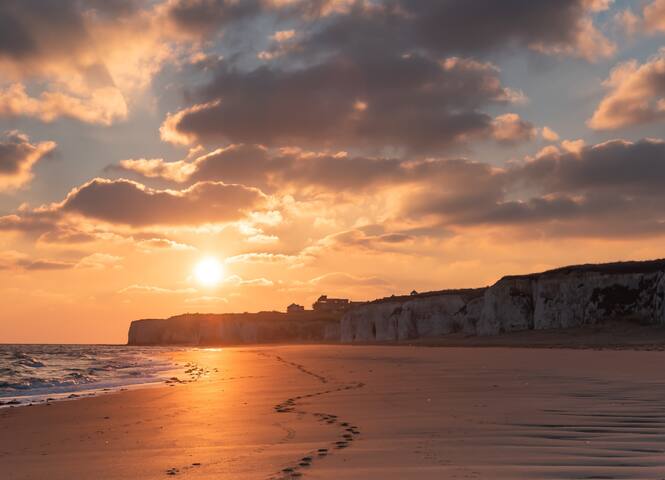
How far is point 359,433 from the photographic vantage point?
8.13 metres

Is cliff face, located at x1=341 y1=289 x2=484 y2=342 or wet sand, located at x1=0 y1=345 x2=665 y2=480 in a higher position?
cliff face, located at x1=341 y1=289 x2=484 y2=342

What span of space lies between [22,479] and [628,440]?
249 inches

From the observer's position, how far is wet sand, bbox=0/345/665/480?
600 centimetres

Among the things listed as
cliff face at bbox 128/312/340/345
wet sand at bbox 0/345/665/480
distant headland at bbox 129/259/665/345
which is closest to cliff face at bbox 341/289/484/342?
distant headland at bbox 129/259/665/345

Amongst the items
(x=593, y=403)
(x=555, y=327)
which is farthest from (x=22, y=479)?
(x=555, y=327)

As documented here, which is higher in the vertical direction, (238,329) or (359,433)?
(238,329)

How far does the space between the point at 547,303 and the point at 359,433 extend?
51.7m

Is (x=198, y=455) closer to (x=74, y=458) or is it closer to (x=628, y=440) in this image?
(x=74, y=458)

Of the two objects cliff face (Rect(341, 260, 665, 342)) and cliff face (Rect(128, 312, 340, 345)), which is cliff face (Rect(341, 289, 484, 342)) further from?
cliff face (Rect(128, 312, 340, 345))

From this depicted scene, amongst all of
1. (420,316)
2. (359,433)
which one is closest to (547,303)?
(420,316)

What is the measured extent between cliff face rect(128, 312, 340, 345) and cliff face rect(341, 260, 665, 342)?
3777 centimetres

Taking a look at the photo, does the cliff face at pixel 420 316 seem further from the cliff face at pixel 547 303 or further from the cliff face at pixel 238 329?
the cliff face at pixel 238 329

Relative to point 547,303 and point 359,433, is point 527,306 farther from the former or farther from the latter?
point 359,433

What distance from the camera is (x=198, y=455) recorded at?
23.6ft
